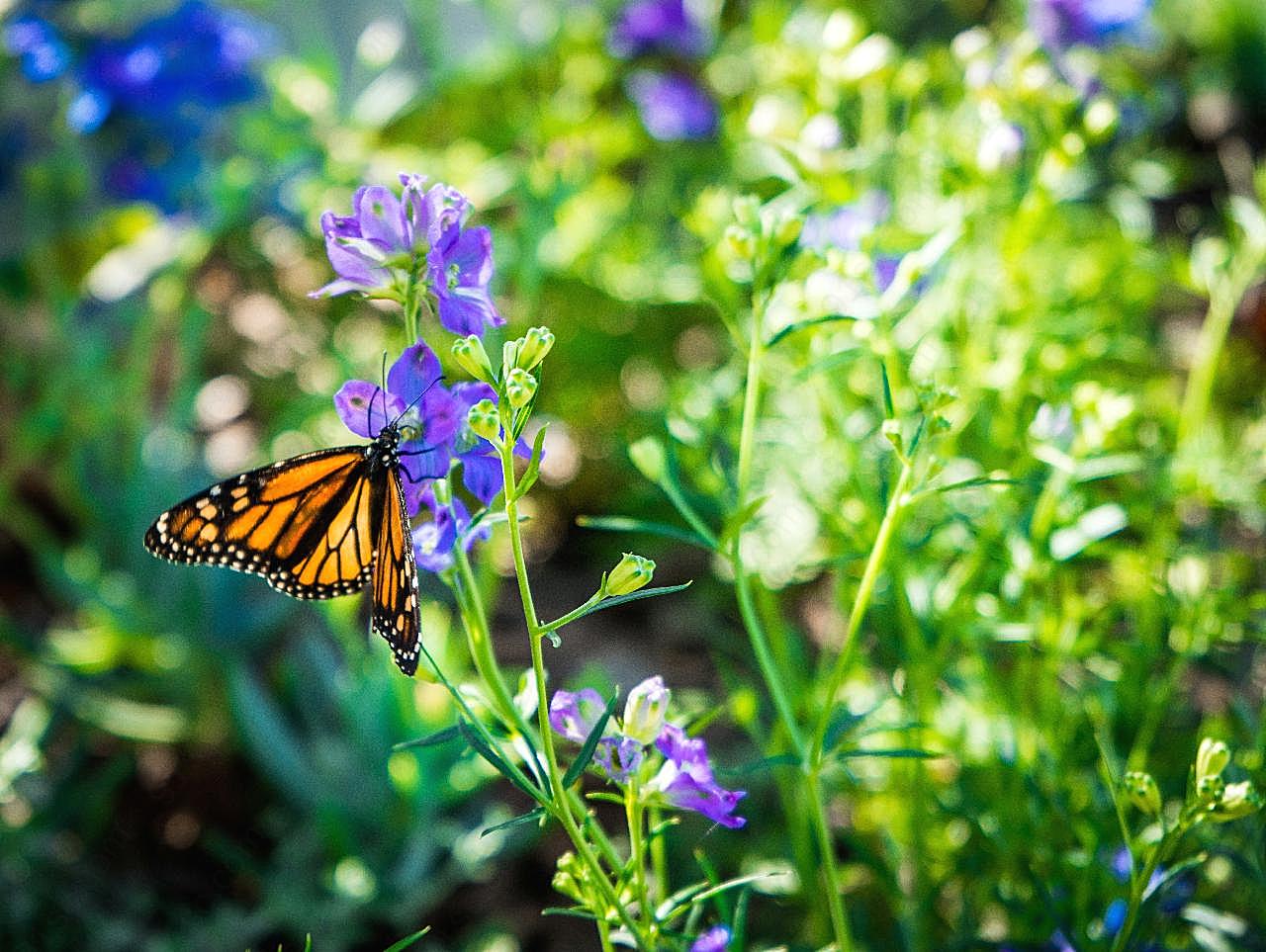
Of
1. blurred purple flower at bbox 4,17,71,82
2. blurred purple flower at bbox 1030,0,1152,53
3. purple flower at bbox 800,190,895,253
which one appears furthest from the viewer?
blurred purple flower at bbox 4,17,71,82

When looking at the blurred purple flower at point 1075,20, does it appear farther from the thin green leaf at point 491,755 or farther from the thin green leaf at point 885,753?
the thin green leaf at point 491,755

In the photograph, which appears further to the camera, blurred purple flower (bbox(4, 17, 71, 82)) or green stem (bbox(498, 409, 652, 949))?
blurred purple flower (bbox(4, 17, 71, 82))

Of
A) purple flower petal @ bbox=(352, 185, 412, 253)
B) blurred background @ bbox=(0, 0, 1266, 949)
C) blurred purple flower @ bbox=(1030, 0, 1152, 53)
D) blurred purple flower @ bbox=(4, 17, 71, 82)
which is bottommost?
blurred background @ bbox=(0, 0, 1266, 949)

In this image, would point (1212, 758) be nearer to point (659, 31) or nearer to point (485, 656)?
point (485, 656)

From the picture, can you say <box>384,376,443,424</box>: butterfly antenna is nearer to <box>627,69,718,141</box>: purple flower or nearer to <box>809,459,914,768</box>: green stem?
<box>809,459,914,768</box>: green stem

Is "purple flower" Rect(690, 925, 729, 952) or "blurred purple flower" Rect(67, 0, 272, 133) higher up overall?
"blurred purple flower" Rect(67, 0, 272, 133)

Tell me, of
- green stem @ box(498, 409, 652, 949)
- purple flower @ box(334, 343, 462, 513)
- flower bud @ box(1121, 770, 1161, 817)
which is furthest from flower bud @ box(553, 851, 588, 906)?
flower bud @ box(1121, 770, 1161, 817)
